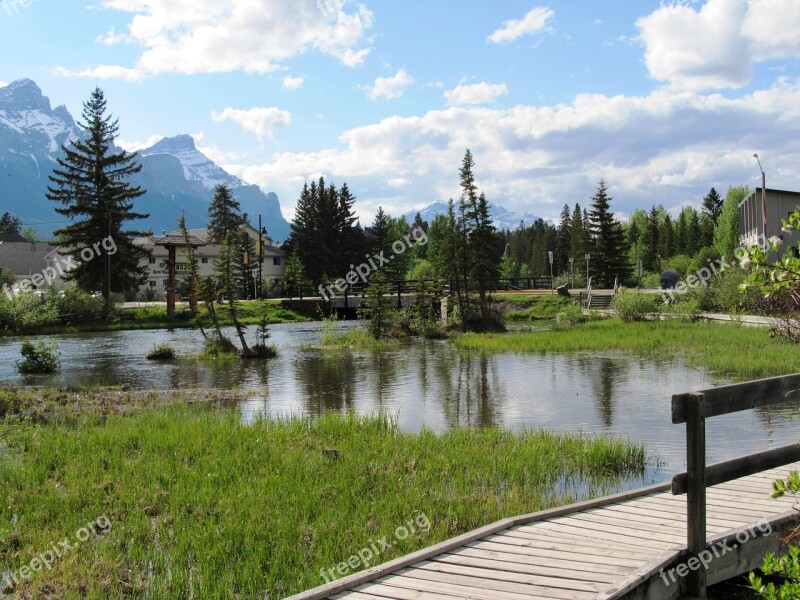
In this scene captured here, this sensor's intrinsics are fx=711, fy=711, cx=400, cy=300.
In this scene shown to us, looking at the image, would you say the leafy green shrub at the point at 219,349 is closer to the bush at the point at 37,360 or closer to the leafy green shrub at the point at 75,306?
the bush at the point at 37,360

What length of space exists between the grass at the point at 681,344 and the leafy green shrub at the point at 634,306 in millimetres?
790

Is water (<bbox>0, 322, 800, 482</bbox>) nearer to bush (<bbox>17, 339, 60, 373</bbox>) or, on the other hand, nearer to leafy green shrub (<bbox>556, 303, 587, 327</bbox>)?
bush (<bbox>17, 339, 60, 373</bbox>)

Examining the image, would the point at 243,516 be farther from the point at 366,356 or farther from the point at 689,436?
the point at 366,356

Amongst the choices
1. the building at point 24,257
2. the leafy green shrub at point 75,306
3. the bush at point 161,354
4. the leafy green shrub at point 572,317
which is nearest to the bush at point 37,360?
the bush at point 161,354

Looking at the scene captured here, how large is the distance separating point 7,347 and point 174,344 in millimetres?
8124

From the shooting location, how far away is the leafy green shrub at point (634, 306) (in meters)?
38.7

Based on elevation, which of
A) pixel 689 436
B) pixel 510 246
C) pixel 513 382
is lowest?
pixel 513 382

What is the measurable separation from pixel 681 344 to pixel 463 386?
1146 cm

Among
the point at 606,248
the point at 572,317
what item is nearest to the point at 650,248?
the point at 606,248

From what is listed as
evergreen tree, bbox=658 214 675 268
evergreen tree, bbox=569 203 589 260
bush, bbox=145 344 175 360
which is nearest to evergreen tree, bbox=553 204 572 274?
evergreen tree, bbox=569 203 589 260

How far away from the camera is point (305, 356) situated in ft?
99.7

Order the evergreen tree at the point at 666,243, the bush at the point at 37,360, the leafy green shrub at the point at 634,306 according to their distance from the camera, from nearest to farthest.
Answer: the bush at the point at 37,360, the leafy green shrub at the point at 634,306, the evergreen tree at the point at 666,243

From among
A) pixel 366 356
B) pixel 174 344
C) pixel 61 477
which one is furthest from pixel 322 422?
pixel 174 344

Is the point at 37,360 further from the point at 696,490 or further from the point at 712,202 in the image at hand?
the point at 712,202
